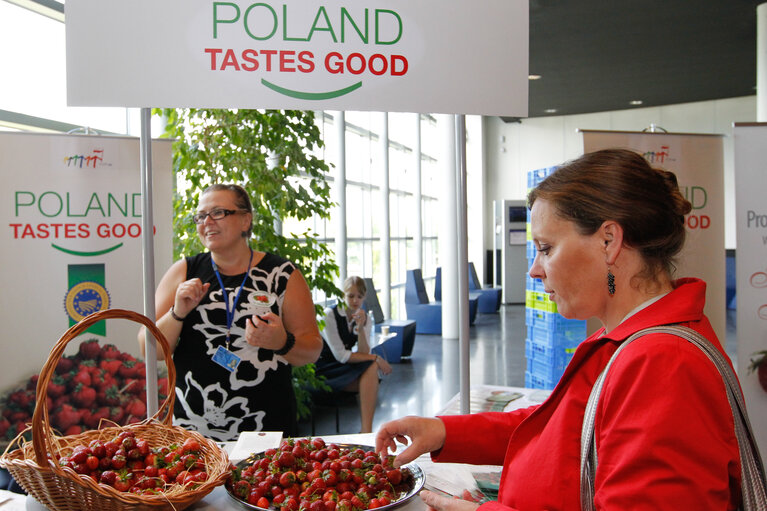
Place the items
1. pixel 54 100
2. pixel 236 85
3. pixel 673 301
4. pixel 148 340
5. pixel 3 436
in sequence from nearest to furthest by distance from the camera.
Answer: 1. pixel 673 301
2. pixel 236 85
3. pixel 148 340
4. pixel 3 436
5. pixel 54 100

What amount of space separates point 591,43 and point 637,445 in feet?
28.4

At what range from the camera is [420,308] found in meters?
10.7

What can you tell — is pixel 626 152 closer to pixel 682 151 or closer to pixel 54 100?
pixel 682 151

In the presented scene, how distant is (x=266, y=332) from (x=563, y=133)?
49.0ft

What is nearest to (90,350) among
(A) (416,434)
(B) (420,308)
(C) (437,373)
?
(A) (416,434)

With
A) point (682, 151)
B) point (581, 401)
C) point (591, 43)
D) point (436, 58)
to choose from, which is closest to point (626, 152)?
point (581, 401)

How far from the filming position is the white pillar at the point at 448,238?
9.70 meters

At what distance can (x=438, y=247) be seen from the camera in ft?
48.9

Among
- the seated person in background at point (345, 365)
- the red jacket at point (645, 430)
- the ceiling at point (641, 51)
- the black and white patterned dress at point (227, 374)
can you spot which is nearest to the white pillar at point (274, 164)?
the seated person in background at point (345, 365)

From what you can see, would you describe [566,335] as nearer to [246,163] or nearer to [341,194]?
[246,163]

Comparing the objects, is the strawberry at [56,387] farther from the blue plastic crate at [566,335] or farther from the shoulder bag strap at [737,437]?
the blue plastic crate at [566,335]

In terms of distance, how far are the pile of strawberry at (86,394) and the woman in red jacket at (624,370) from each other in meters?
2.35

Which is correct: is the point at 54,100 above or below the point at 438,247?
above

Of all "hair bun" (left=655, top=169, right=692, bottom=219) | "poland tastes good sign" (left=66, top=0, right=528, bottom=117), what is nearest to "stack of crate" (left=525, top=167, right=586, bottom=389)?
"poland tastes good sign" (left=66, top=0, right=528, bottom=117)
